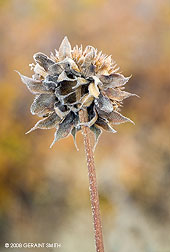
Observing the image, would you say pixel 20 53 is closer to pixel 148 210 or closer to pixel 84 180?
pixel 84 180

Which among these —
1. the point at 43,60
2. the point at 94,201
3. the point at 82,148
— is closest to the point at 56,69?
the point at 43,60

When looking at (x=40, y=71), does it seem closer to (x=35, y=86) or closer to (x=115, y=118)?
(x=35, y=86)

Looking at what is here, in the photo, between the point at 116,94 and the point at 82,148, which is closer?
the point at 116,94

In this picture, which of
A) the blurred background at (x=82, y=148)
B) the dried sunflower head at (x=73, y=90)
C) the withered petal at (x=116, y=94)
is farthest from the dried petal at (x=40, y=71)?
the blurred background at (x=82, y=148)

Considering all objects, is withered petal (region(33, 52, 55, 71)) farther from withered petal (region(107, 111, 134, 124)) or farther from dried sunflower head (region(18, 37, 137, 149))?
withered petal (region(107, 111, 134, 124))

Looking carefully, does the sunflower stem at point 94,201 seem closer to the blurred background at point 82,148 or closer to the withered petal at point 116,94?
the withered petal at point 116,94

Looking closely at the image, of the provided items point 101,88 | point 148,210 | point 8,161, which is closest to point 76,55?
point 101,88
